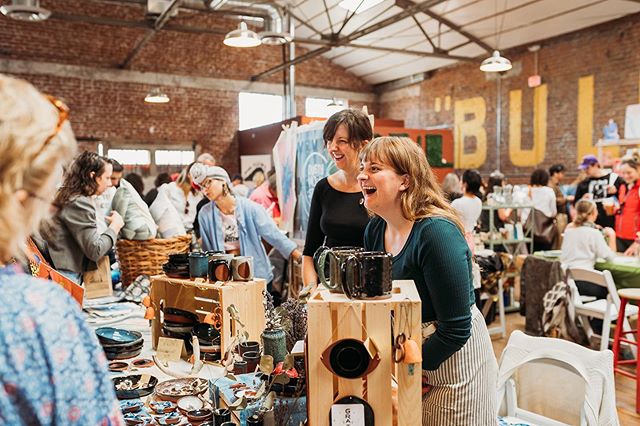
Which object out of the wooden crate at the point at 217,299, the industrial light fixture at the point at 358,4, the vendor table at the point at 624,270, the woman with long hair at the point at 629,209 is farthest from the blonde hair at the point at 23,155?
the industrial light fixture at the point at 358,4

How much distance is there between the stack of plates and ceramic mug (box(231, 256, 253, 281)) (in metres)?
0.44

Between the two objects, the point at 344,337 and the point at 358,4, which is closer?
the point at 344,337

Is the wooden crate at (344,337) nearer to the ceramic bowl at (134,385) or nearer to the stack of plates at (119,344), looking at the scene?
the ceramic bowl at (134,385)

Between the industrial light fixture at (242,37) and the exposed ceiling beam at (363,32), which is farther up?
the exposed ceiling beam at (363,32)

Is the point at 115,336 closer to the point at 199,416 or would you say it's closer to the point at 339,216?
the point at 199,416

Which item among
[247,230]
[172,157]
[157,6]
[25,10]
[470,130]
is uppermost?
[157,6]

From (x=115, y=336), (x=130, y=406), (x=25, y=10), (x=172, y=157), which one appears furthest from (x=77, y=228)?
(x=172, y=157)

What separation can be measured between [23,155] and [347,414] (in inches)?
29.4

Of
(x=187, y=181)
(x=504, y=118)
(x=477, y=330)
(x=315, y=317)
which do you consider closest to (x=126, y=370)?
(x=315, y=317)

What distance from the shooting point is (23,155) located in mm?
706

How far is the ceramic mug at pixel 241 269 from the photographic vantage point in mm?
1896

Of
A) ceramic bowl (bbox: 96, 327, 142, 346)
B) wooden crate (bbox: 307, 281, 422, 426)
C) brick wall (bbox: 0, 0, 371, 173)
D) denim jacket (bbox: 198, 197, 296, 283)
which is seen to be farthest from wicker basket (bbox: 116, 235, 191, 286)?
brick wall (bbox: 0, 0, 371, 173)

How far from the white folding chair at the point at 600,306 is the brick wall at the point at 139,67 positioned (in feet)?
25.7

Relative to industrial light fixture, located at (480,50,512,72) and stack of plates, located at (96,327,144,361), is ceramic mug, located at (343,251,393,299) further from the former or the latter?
industrial light fixture, located at (480,50,512,72)
